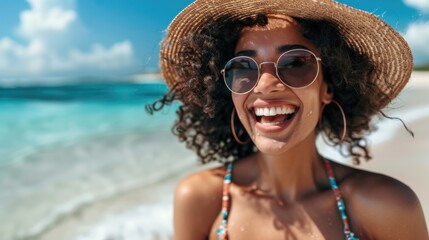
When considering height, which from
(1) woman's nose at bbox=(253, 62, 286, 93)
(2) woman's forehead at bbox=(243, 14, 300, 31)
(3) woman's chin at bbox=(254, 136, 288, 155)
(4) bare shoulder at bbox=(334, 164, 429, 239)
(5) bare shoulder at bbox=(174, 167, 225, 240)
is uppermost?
(2) woman's forehead at bbox=(243, 14, 300, 31)

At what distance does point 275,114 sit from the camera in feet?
7.08

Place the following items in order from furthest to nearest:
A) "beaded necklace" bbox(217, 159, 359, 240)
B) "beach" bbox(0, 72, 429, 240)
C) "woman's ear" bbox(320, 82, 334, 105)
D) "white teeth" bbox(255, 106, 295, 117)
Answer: "beach" bbox(0, 72, 429, 240), "woman's ear" bbox(320, 82, 334, 105), "beaded necklace" bbox(217, 159, 359, 240), "white teeth" bbox(255, 106, 295, 117)

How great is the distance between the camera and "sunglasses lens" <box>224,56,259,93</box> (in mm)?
2213

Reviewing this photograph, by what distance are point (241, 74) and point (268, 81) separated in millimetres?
158

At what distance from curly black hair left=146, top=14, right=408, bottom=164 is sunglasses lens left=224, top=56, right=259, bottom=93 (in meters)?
0.16

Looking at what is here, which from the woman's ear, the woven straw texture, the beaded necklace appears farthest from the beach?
Result: the woman's ear

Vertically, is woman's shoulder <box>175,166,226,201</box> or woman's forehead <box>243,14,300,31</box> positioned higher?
woman's forehead <box>243,14,300,31</box>

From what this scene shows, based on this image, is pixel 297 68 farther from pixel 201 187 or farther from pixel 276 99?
pixel 201 187

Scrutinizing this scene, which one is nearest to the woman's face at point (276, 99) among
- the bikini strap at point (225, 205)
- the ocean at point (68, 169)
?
the bikini strap at point (225, 205)

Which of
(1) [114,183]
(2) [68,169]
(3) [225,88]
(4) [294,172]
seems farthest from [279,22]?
(2) [68,169]

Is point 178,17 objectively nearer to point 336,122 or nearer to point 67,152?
point 336,122

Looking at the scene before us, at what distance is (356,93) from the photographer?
2.55 m

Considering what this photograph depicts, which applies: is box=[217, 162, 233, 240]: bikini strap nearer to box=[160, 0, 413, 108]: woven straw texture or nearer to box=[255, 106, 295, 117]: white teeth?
box=[255, 106, 295, 117]: white teeth

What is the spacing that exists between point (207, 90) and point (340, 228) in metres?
0.94
